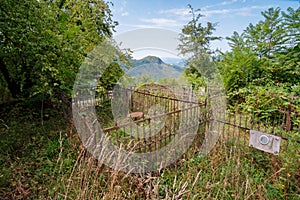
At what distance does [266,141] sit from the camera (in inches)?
90.0

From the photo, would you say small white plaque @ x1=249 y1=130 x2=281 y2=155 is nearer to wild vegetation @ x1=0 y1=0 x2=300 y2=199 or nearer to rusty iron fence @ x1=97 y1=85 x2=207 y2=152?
wild vegetation @ x1=0 y1=0 x2=300 y2=199

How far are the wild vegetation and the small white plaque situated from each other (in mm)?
331

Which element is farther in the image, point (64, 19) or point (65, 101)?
point (64, 19)

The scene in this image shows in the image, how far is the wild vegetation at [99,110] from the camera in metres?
2.14

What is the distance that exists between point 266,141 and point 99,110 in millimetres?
4557

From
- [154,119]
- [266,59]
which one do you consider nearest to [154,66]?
[154,119]

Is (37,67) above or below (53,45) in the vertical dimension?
below

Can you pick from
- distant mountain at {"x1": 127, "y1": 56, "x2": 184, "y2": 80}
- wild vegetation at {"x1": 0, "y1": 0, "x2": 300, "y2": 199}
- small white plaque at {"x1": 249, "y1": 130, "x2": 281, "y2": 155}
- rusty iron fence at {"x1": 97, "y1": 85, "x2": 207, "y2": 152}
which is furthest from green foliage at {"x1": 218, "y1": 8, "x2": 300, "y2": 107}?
small white plaque at {"x1": 249, "y1": 130, "x2": 281, "y2": 155}

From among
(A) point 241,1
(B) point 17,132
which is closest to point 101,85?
(B) point 17,132

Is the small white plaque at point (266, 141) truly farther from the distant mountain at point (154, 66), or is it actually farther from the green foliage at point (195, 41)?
the green foliage at point (195, 41)

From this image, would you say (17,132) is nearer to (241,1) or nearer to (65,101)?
(65,101)

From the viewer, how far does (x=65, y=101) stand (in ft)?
14.5

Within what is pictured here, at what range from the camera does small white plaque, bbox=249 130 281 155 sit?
2189 millimetres

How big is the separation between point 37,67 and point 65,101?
3.20 feet
